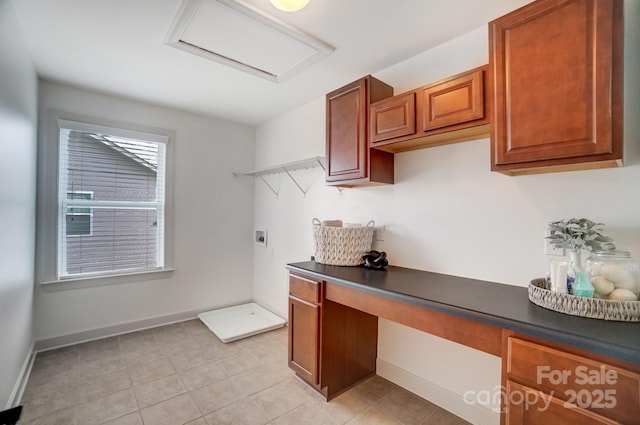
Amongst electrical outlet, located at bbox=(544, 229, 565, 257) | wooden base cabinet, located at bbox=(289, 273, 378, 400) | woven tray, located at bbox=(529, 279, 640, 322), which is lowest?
wooden base cabinet, located at bbox=(289, 273, 378, 400)

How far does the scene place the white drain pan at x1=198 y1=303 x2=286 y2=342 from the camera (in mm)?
3059

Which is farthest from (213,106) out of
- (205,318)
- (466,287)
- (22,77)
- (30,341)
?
(466,287)

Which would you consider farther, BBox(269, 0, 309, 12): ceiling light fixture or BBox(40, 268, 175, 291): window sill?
BBox(40, 268, 175, 291): window sill

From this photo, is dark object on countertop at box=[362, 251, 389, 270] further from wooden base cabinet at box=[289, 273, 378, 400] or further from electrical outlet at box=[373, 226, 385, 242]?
wooden base cabinet at box=[289, 273, 378, 400]

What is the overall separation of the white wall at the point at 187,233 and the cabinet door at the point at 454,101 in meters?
2.82

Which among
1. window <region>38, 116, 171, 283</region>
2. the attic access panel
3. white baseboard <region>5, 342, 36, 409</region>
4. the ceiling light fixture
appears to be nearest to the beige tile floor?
white baseboard <region>5, 342, 36, 409</region>

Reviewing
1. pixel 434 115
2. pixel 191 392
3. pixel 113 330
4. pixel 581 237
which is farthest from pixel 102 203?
pixel 581 237

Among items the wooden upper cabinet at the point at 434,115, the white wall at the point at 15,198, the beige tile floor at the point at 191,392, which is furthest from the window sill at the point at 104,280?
the wooden upper cabinet at the point at 434,115

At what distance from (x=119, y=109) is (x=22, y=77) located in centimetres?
106

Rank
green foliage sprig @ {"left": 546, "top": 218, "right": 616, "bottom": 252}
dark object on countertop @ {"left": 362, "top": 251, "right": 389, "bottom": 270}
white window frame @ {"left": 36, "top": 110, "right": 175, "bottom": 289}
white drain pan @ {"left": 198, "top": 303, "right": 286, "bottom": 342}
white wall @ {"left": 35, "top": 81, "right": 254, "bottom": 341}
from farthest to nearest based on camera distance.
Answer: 1. white drain pan @ {"left": 198, "top": 303, "right": 286, "bottom": 342}
2. white wall @ {"left": 35, "top": 81, "right": 254, "bottom": 341}
3. white window frame @ {"left": 36, "top": 110, "right": 175, "bottom": 289}
4. dark object on countertop @ {"left": 362, "top": 251, "right": 389, "bottom": 270}
5. green foliage sprig @ {"left": 546, "top": 218, "right": 616, "bottom": 252}

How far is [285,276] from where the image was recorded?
347 centimetres

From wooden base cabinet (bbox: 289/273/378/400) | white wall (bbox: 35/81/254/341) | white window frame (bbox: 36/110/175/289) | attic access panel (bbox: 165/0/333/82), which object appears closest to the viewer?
attic access panel (bbox: 165/0/333/82)

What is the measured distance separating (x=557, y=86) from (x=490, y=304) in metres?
1.04

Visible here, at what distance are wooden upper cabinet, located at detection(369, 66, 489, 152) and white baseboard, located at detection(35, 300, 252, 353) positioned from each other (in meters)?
3.06
